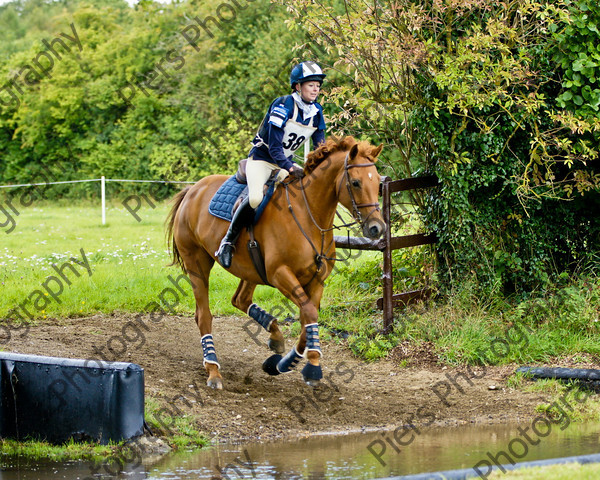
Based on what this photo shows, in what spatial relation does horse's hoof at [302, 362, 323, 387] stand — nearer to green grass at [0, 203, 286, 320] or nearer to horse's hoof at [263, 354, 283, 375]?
horse's hoof at [263, 354, 283, 375]

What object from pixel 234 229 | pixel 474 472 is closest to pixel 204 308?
pixel 234 229

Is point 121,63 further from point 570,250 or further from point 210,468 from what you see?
point 210,468

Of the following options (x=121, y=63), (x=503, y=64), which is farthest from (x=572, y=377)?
(x=121, y=63)

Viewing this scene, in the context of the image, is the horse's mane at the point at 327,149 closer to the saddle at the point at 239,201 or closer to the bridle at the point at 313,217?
the bridle at the point at 313,217

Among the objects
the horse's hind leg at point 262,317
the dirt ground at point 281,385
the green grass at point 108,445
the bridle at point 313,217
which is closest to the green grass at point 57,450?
the green grass at point 108,445

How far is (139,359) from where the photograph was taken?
28.3 ft

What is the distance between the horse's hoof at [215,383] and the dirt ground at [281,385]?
0.08 metres

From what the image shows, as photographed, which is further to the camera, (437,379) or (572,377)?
(437,379)

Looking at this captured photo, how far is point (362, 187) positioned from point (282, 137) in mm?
1157

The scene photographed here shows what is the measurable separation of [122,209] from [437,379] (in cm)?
2013

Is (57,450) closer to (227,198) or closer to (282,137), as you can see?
(227,198)

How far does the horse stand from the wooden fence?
68.8 inches

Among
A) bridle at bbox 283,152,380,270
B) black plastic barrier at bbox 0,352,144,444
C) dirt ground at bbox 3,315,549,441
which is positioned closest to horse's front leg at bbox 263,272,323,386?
bridle at bbox 283,152,380,270

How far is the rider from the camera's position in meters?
7.57
